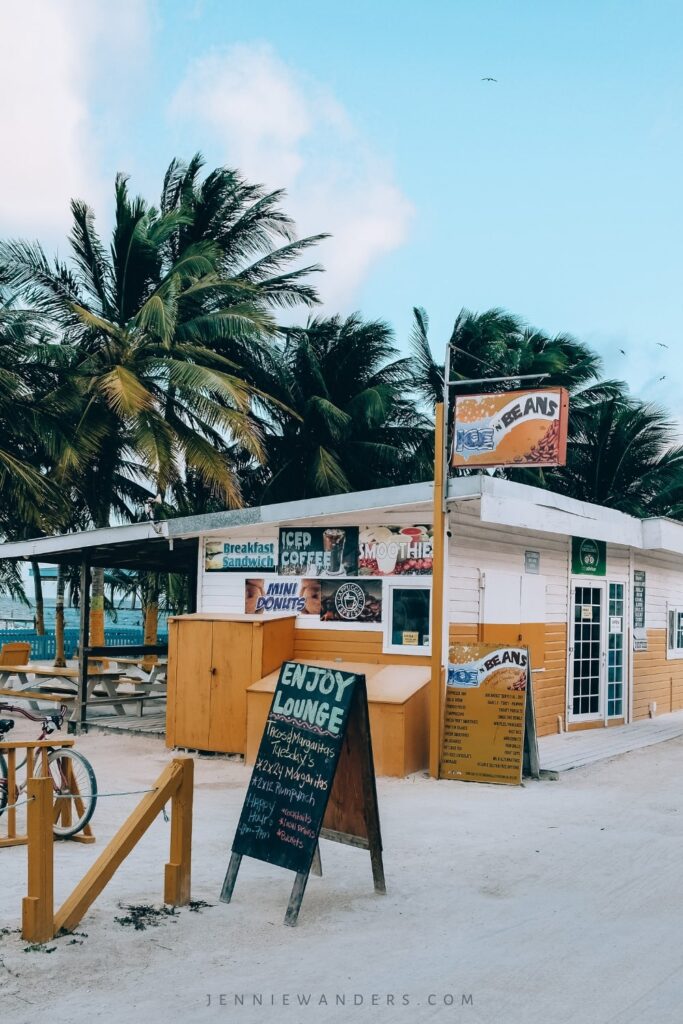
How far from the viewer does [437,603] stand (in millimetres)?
10578

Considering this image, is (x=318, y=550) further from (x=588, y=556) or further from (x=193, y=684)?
(x=588, y=556)

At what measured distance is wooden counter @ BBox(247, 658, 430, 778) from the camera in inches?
404

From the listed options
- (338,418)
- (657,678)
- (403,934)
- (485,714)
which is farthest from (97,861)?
(338,418)

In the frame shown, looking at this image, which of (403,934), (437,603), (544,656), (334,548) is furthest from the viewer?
(544,656)

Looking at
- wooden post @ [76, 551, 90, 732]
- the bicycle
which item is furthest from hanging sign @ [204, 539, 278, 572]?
the bicycle

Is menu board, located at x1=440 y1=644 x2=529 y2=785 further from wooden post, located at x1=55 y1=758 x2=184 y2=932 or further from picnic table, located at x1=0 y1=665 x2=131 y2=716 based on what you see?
picnic table, located at x1=0 y1=665 x2=131 y2=716

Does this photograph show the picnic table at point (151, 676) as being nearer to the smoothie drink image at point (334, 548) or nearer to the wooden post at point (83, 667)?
the wooden post at point (83, 667)

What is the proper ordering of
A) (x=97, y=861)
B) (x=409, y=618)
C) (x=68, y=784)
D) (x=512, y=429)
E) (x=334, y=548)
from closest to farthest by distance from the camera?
(x=97, y=861) < (x=68, y=784) < (x=512, y=429) < (x=409, y=618) < (x=334, y=548)

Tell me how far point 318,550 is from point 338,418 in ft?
46.7

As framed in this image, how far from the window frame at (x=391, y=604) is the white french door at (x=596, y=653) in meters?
3.47

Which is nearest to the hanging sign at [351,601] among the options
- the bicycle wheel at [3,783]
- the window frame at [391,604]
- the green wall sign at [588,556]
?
the window frame at [391,604]

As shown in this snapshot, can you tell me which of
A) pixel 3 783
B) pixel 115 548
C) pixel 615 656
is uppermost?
pixel 115 548

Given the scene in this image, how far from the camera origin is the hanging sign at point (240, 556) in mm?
12453

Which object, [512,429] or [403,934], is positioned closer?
[403,934]
